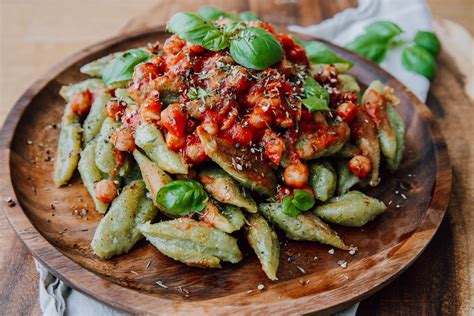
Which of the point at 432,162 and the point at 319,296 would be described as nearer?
the point at 319,296

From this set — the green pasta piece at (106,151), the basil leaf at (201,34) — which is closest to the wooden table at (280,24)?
the green pasta piece at (106,151)

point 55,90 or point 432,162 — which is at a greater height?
point 55,90

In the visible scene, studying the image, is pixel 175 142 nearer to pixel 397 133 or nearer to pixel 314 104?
pixel 314 104

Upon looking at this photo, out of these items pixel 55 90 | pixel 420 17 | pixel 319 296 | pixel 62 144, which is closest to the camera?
pixel 319 296

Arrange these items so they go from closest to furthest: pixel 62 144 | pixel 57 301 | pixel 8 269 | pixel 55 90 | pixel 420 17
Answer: pixel 57 301 < pixel 8 269 < pixel 62 144 < pixel 55 90 < pixel 420 17

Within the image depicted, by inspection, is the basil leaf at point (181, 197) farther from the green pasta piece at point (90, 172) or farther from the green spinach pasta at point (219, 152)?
the green pasta piece at point (90, 172)

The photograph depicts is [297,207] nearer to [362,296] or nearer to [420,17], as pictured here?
[362,296]

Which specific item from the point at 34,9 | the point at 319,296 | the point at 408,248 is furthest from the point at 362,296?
the point at 34,9

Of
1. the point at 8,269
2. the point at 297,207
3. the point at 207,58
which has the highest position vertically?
the point at 207,58
